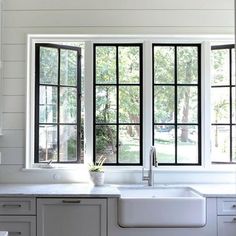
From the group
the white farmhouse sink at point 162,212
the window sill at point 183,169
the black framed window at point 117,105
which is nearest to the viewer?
the white farmhouse sink at point 162,212

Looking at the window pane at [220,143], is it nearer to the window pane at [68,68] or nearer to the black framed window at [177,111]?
the black framed window at [177,111]

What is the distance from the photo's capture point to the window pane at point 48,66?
367 centimetres

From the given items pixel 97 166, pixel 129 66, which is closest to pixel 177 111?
pixel 129 66

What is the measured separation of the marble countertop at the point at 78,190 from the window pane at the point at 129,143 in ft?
1.22

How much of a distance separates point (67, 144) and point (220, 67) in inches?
70.2

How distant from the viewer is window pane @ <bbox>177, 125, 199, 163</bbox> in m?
3.70

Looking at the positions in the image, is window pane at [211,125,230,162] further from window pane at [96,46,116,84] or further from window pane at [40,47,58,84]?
window pane at [40,47,58,84]

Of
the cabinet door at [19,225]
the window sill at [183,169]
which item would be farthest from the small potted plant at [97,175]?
the cabinet door at [19,225]

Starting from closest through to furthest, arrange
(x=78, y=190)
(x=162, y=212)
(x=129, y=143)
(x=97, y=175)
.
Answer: (x=162, y=212)
(x=78, y=190)
(x=97, y=175)
(x=129, y=143)

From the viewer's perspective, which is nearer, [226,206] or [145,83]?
[226,206]

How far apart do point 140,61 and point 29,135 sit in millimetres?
1362

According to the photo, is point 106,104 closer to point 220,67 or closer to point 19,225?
point 220,67

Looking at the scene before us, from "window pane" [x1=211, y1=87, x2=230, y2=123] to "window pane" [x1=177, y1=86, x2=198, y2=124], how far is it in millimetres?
181

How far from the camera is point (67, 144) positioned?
3.70 metres
